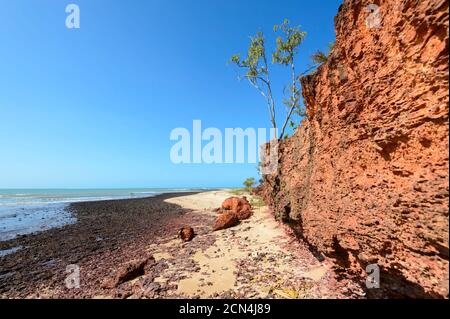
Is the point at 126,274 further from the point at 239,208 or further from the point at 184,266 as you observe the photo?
the point at 239,208

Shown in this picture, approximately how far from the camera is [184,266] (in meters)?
8.65

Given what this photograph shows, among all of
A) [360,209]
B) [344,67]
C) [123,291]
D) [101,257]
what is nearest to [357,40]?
[344,67]

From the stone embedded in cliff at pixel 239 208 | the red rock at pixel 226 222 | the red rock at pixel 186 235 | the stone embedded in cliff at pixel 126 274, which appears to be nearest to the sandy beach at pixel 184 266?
the stone embedded in cliff at pixel 126 274

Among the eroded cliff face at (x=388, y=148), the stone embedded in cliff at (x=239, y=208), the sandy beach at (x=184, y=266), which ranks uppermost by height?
the eroded cliff face at (x=388, y=148)

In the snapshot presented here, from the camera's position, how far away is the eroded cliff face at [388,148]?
138 inches

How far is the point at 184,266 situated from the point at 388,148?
7601 mm

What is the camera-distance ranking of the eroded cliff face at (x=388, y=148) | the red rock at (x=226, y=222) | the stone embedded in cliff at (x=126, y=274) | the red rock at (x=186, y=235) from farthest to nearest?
1. the red rock at (x=226, y=222)
2. the red rock at (x=186, y=235)
3. the stone embedded in cliff at (x=126, y=274)
4. the eroded cliff face at (x=388, y=148)

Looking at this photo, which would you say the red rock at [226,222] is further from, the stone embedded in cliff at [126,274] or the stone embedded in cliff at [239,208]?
the stone embedded in cliff at [126,274]

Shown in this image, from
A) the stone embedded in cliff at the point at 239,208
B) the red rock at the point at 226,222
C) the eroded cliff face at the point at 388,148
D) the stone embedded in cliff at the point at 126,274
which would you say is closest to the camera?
the eroded cliff face at the point at 388,148

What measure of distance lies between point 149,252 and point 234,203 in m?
8.41

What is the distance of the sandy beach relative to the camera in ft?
21.7

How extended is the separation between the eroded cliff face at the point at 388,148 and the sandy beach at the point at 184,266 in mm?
1492
